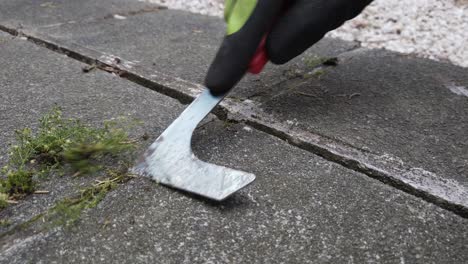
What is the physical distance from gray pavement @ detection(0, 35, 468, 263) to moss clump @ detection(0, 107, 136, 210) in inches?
2.7

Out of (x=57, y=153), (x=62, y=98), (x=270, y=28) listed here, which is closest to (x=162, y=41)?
(x=62, y=98)

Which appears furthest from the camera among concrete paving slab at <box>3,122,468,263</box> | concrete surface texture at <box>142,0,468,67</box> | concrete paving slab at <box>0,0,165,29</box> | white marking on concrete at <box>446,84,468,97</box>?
concrete paving slab at <box>0,0,165,29</box>

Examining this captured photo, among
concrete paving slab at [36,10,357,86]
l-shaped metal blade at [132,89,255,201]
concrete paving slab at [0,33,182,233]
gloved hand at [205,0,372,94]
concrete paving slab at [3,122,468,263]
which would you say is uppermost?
gloved hand at [205,0,372,94]

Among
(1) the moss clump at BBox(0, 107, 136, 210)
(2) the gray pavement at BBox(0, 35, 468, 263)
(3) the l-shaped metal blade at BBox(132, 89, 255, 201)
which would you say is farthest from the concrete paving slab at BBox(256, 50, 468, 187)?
(1) the moss clump at BBox(0, 107, 136, 210)

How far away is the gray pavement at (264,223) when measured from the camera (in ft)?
2.56

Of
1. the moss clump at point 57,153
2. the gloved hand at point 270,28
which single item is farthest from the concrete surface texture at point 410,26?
the moss clump at point 57,153

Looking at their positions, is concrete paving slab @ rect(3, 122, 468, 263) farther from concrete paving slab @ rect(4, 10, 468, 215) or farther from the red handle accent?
the red handle accent

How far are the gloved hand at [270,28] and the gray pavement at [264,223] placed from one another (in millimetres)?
188

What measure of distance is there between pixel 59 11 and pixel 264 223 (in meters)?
1.94

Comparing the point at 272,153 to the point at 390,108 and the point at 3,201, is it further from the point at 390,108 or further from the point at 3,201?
the point at 3,201

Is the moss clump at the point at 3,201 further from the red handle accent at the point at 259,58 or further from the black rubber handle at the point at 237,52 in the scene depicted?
the red handle accent at the point at 259,58

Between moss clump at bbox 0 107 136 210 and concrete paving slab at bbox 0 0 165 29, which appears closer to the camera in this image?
moss clump at bbox 0 107 136 210

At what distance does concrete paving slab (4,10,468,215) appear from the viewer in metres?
1.06

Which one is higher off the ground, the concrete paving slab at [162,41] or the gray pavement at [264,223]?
the gray pavement at [264,223]
